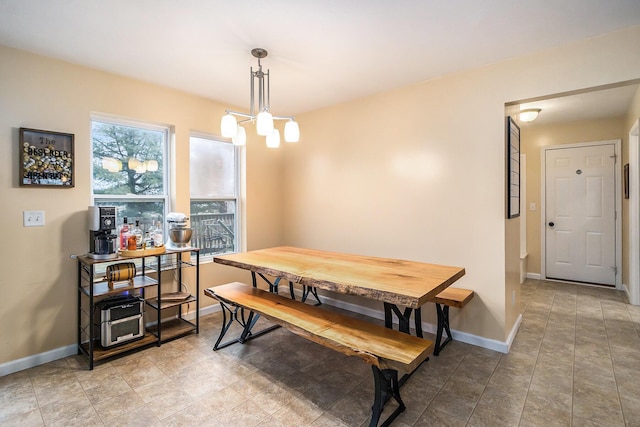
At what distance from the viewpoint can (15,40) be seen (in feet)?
7.30

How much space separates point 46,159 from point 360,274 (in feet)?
8.50

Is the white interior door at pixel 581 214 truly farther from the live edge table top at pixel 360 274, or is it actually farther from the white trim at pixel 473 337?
the live edge table top at pixel 360 274

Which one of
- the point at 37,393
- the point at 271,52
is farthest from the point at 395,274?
the point at 37,393

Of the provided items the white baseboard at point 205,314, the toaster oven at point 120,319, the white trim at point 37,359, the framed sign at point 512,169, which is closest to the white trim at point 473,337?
the white baseboard at point 205,314

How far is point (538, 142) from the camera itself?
494cm

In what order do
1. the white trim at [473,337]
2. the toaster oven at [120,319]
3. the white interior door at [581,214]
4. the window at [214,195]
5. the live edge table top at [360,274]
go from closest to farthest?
the live edge table top at [360,274], the toaster oven at [120,319], the white trim at [473,337], the window at [214,195], the white interior door at [581,214]

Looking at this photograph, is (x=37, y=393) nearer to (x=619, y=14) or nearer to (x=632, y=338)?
(x=619, y=14)

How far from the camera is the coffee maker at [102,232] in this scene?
8.27ft

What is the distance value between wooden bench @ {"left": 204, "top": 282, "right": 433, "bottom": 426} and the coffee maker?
42.6 inches

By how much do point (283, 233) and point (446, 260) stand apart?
2.27m

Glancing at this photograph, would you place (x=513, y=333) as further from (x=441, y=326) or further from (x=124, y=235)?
(x=124, y=235)

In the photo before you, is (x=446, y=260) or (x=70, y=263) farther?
(x=446, y=260)

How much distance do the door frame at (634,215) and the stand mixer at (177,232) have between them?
16.2 ft

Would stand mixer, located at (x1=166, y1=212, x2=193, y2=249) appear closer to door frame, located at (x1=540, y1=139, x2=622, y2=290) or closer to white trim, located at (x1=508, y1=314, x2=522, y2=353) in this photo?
white trim, located at (x1=508, y1=314, x2=522, y2=353)
